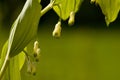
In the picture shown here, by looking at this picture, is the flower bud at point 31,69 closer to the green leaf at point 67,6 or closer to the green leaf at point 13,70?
the green leaf at point 13,70

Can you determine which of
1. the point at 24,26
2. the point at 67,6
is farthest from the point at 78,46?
the point at 24,26

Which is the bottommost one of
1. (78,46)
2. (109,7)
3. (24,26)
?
(78,46)

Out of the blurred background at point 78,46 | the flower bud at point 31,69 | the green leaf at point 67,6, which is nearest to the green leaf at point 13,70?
the flower bud at point 31,69

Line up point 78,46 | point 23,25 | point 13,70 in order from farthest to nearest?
point 78,46 < point 13,70 < point 23,25

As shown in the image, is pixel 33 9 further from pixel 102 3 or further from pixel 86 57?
pixel 86 57

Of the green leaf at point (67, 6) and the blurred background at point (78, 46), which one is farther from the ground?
the green leaf at point (67, 6)

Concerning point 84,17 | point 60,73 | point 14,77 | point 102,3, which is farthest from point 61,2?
point 84,17

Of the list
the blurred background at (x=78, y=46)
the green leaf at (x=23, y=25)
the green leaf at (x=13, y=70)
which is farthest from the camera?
the blurred background at (x=78, y=46)

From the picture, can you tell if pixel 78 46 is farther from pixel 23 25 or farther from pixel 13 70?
pixel 23 25
